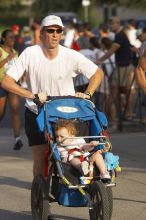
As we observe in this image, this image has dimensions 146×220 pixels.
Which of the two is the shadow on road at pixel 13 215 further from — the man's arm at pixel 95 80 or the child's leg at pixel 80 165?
the man's arm at pixel 95 80

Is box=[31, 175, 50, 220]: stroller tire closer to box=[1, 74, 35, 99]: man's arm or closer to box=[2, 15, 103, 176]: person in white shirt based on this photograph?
box=[2, 15, 103, 176]: person in white shirt

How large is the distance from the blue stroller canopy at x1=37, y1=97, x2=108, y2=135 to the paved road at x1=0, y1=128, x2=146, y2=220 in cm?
104

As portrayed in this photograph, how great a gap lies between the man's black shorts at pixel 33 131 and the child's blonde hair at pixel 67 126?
1.43ft

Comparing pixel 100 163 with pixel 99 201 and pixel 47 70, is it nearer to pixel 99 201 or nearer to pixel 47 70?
pixel 99 201

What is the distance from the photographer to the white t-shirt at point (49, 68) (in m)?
8.28

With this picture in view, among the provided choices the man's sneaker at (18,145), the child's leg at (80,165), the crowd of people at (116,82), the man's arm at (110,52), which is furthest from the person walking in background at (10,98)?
the child's leg at (80,165)

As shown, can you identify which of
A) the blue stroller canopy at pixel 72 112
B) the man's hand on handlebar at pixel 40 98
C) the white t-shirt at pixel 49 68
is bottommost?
the blue stroller canopy at pixel 72 112

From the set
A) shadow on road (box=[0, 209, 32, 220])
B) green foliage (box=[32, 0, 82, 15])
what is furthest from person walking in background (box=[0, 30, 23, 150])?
green foliage (box=[32, 0, 82, 15])

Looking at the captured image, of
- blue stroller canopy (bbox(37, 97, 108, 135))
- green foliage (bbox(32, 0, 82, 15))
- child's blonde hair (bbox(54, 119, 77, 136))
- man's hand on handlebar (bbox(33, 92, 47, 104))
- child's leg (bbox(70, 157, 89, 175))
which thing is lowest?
green foliage (bbox(32, 0, 82, 15))

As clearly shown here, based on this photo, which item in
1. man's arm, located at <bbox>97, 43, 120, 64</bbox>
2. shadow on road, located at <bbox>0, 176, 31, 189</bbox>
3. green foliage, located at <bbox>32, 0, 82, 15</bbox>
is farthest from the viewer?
green foliage, located at <bbox>32, 0, 82, 15</bbox>

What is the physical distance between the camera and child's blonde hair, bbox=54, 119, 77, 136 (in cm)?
784

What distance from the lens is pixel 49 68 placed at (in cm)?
827

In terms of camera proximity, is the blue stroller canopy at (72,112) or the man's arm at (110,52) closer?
the blue stroller canopy at (72,112)

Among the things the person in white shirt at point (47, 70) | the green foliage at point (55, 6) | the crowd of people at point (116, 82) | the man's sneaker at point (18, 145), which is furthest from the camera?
the green foliage at point (55, 6)
